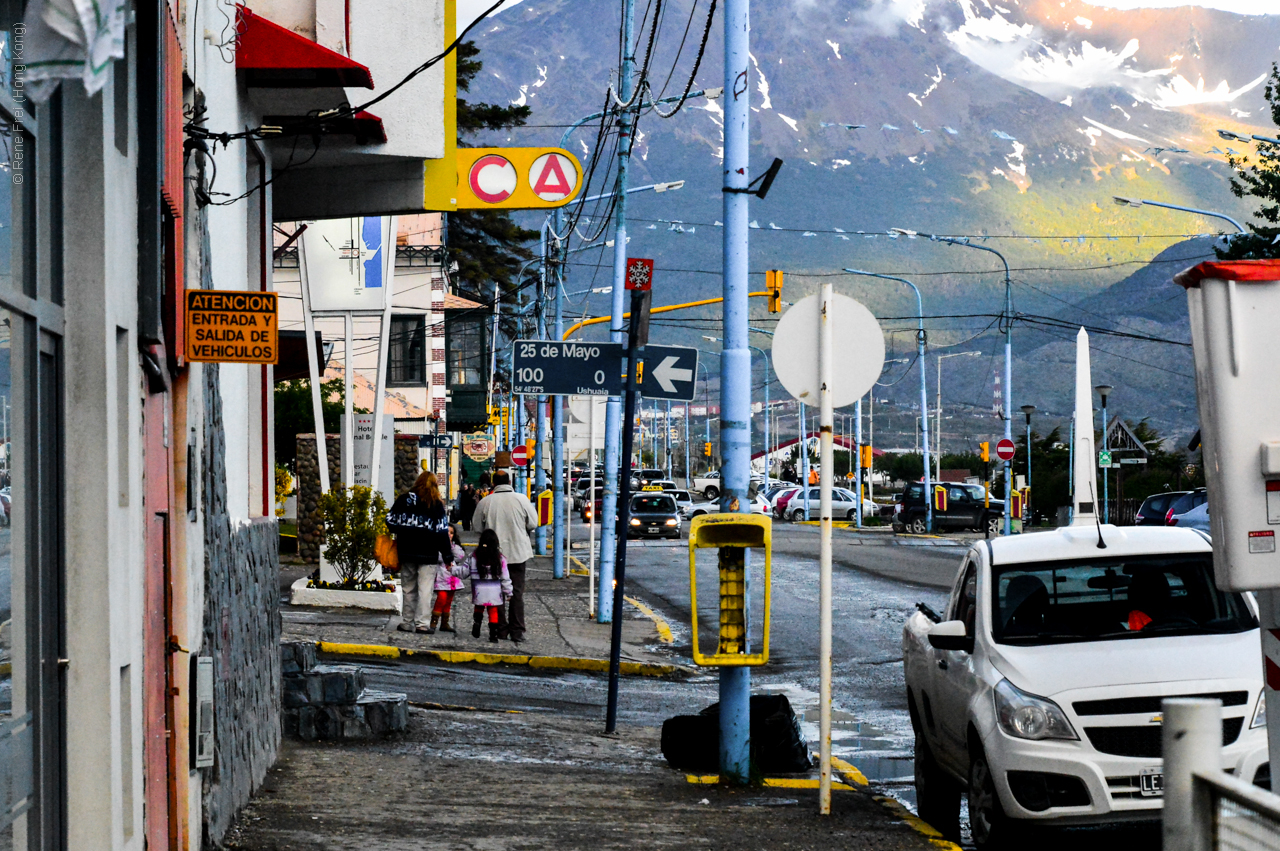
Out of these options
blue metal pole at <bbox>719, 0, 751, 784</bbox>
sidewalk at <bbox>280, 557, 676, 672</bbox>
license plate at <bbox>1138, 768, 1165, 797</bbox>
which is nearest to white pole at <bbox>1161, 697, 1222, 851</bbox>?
license plate at <bbox>1138, 768, 1165, 797</bbox>

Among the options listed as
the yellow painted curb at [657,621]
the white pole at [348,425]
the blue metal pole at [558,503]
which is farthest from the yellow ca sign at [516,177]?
the blue metal pole at [558,503]

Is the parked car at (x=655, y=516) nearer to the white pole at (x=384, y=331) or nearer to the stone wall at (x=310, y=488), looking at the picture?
the stone wall at (x=310, y=488)

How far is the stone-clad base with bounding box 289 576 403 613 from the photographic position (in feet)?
71.2

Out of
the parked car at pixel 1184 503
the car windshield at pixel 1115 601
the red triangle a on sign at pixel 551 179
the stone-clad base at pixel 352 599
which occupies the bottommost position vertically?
the stone-clad base at pixel 352 599

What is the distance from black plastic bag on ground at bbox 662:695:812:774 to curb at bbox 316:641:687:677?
659 cm

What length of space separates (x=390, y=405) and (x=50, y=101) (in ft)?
172

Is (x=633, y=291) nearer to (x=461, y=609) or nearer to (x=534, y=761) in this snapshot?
(x=534, y=761)

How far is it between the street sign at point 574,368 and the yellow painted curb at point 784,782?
3666 millimetres

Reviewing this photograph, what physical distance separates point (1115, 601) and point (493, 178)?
6366 millimetres

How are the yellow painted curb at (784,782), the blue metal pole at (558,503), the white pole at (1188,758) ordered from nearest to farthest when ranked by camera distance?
the white pole at (1188,758)
the yellow painted curb at (784,782)
the blue metal pole at (558,503)

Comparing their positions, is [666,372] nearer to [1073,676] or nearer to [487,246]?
[1073,676]

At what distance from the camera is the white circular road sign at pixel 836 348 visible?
29.1ft

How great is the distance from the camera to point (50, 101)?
15.9ft

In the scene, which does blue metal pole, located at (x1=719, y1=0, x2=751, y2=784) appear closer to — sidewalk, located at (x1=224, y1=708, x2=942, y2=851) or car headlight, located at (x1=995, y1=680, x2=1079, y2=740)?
sidewalk, located at (x1=224, y1=708, x2=942, y2=851)
